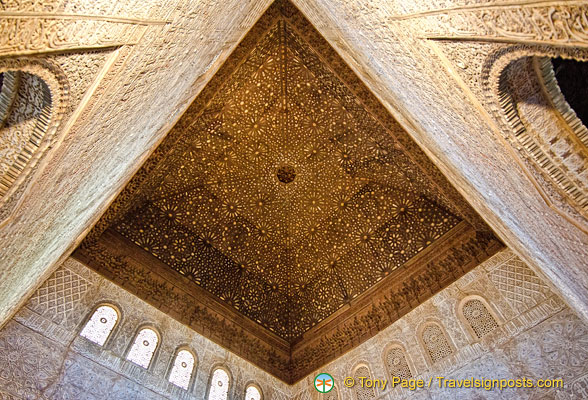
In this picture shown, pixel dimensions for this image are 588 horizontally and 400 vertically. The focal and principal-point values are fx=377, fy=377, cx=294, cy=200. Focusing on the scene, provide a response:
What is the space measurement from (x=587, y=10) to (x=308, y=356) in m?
5.45

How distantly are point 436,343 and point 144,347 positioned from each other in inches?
134

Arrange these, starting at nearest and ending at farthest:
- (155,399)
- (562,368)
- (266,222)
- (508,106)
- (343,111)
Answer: (508,106) < (562,368) < (155,399) < (343,111) < (266,222)

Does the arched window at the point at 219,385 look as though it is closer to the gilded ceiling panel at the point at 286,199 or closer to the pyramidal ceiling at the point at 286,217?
the pyramidal ceiling at the point at 286,217

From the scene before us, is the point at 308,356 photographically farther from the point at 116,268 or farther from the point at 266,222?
the point at 116,268

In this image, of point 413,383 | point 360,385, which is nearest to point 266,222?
point 360,385

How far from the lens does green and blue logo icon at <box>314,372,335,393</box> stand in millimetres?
5051

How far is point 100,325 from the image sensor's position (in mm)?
4145

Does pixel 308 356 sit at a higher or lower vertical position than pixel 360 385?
higher

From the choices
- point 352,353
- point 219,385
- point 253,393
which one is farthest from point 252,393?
point 352,353

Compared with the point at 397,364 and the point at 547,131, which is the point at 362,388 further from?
the point at 547,131

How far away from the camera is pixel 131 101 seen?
2.20m

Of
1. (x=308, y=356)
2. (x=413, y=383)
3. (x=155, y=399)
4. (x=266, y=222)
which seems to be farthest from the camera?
(x=266, y=222)

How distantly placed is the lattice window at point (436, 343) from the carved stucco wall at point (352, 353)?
2.8 inches

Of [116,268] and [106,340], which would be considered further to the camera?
[116,268]
